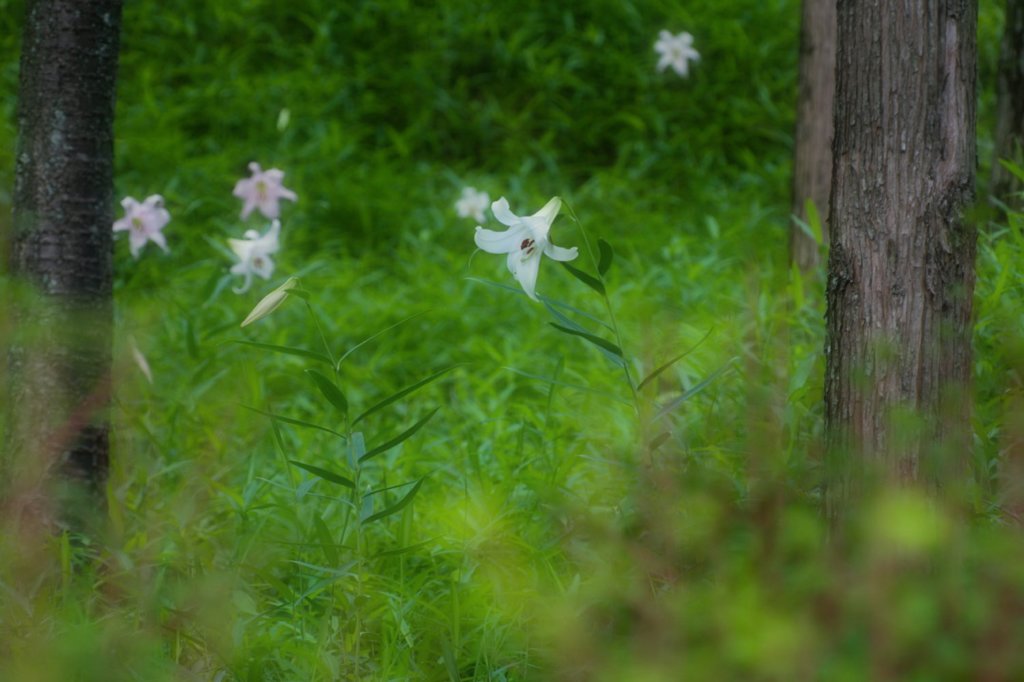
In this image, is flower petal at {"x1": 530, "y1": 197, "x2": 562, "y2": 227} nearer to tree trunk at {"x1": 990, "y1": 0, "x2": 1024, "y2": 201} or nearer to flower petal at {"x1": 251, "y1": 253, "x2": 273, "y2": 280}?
flower petal at {"x1": 251, "y1": 253, "x2": 273, "y2": 280}

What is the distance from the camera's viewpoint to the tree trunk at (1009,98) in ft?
10.6

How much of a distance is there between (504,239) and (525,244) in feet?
0.12

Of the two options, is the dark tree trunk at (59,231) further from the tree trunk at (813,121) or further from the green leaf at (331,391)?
the tree trunk at (813,121)

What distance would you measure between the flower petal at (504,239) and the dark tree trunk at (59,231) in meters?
0.95

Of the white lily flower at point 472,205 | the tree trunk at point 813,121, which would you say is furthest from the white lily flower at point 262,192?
the tree trunk at point 813,121

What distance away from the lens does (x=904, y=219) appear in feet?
5.89

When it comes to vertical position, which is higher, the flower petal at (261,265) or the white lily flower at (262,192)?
the white lily flower at (262,192)

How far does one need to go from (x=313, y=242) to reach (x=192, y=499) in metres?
2.37

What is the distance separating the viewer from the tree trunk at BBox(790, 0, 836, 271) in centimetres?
359

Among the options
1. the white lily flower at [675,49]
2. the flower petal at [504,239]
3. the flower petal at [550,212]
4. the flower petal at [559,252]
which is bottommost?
the flower petal at [559,252]

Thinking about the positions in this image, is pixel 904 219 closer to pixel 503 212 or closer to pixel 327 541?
pixel 503 212

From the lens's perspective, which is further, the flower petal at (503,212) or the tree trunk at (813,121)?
the tree trunk at (813,121)

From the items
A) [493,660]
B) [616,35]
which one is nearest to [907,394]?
[493,660]

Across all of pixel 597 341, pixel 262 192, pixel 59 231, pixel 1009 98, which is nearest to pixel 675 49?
pixel 1009 98
